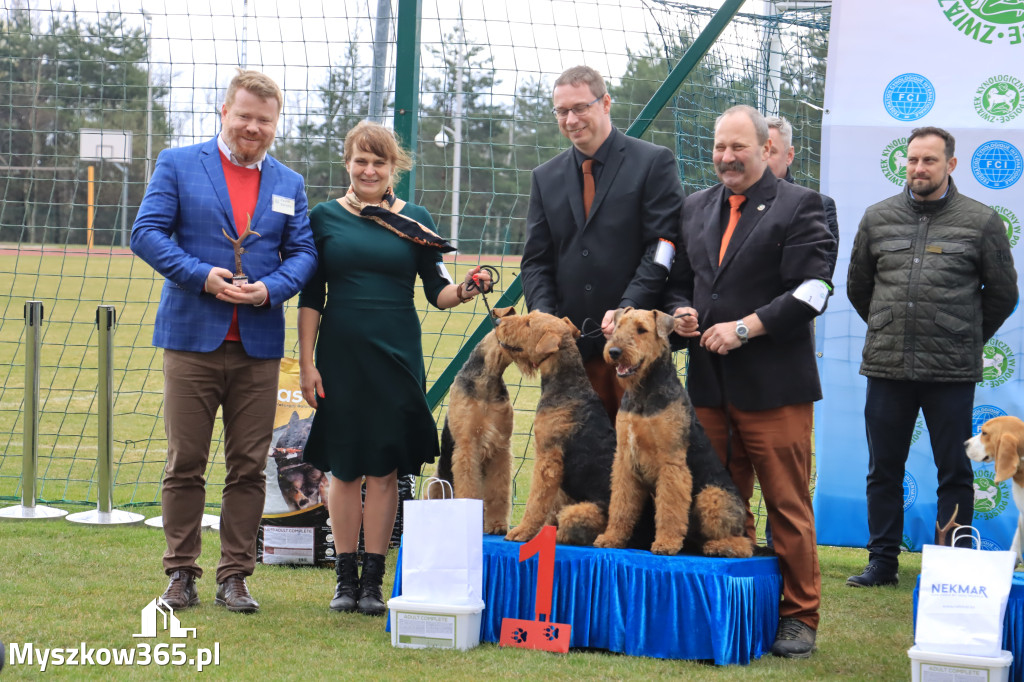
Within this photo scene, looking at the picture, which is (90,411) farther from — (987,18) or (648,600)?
(987,18)

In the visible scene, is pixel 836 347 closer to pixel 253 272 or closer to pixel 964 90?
pixel 964 90

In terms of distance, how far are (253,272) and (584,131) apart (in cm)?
143

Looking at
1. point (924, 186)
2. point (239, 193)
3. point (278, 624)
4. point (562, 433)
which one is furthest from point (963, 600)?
point (239, 193)

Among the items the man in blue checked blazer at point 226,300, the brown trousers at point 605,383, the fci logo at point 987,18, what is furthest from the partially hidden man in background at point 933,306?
the man in blue checked blazer at point 226,300

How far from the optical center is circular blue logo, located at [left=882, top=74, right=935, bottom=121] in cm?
544

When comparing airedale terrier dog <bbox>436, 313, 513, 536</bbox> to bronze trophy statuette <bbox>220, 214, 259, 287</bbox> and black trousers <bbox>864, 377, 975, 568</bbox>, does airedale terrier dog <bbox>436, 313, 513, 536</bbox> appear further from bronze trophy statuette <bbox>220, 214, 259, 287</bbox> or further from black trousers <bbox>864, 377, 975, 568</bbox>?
black trousers <bbox>864, 377, 975, 568</bbox>

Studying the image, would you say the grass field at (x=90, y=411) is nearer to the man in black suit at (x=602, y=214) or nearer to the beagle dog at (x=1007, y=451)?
the man in black suit at (x=602, y=214)

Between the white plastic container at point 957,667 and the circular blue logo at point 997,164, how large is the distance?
3154mm

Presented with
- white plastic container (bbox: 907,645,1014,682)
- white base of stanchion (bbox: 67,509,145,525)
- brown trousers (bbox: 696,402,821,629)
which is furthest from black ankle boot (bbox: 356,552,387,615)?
white base of stanchion (bbox: 67,509,145,525)

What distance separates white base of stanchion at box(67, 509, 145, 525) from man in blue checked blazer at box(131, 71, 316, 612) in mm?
1911

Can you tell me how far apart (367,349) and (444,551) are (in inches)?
35.5

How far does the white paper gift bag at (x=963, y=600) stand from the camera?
3029 millimetres

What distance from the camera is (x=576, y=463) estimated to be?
3.69 m

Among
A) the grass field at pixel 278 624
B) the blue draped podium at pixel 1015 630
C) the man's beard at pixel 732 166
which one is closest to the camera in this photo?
the blue draped podium at pixel 1015 630
